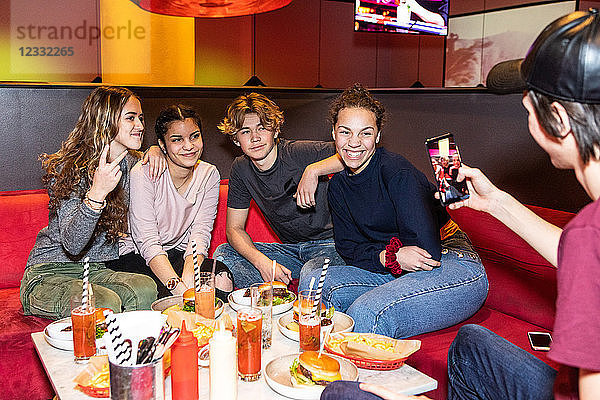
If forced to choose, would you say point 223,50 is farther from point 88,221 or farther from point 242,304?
point 242,304

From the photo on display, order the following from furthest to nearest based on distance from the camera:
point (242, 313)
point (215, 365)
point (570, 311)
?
point (242, 313), point (215, 365), point (570, 311)

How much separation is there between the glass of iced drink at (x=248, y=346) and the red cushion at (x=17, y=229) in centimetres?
172

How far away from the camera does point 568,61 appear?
0.99 m

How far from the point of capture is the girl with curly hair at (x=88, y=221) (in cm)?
224

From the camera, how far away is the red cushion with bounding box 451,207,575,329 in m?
2.33

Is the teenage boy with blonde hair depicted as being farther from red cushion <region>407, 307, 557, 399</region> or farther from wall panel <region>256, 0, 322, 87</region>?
wall panel <region>256, 0, 322, 87</region>

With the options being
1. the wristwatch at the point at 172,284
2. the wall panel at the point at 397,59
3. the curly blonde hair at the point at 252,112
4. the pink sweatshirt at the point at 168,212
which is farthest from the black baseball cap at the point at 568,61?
the wall panel at the point at 397,59

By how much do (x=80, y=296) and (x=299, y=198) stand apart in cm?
121

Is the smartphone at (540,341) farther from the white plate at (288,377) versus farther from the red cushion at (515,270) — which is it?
the white plate at (288,377)

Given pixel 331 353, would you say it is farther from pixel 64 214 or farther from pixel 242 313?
pixel 64 214

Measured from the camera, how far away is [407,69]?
25.5ft

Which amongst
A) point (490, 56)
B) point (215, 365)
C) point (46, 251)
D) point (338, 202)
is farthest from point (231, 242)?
point (490, 56)

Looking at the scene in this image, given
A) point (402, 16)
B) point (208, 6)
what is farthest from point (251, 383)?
point (402, 16)

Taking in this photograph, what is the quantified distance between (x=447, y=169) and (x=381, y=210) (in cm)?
64
